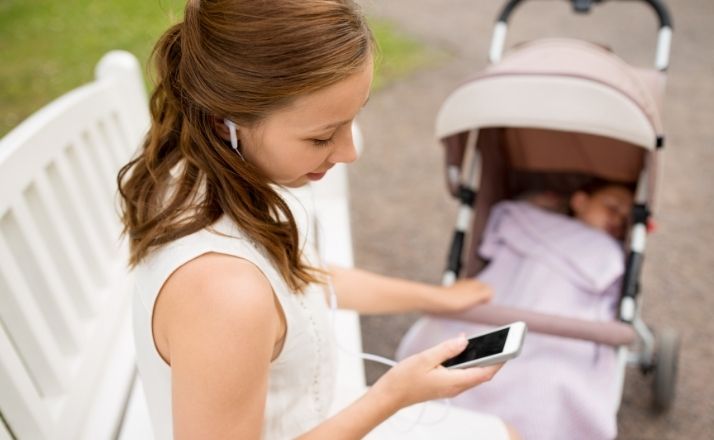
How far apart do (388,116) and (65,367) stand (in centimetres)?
239

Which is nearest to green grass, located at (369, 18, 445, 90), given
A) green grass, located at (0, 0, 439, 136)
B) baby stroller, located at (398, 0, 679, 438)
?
green grass, located at (0, 0, 439, 136)

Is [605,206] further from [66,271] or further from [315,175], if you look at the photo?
[66,271]

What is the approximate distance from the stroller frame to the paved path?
18cm

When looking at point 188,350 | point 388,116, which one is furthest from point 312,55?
point 388,116

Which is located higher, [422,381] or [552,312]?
[422,381]

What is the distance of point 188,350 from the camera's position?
0.85 metres

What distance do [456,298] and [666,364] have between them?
636 millimetres

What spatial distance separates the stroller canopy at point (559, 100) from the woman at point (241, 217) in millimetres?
562

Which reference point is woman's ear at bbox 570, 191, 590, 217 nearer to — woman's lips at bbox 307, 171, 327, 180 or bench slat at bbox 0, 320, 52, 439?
woman's lips at bbox 307, 171, 327, 180

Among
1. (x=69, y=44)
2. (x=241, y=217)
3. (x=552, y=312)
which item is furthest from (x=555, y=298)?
(x=69, y=44)

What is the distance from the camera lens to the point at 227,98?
86 cm

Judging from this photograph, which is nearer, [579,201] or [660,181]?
[579,201]

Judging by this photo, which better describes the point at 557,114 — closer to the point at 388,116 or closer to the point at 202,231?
the point at 202,231

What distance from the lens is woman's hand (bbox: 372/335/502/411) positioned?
104 cm
